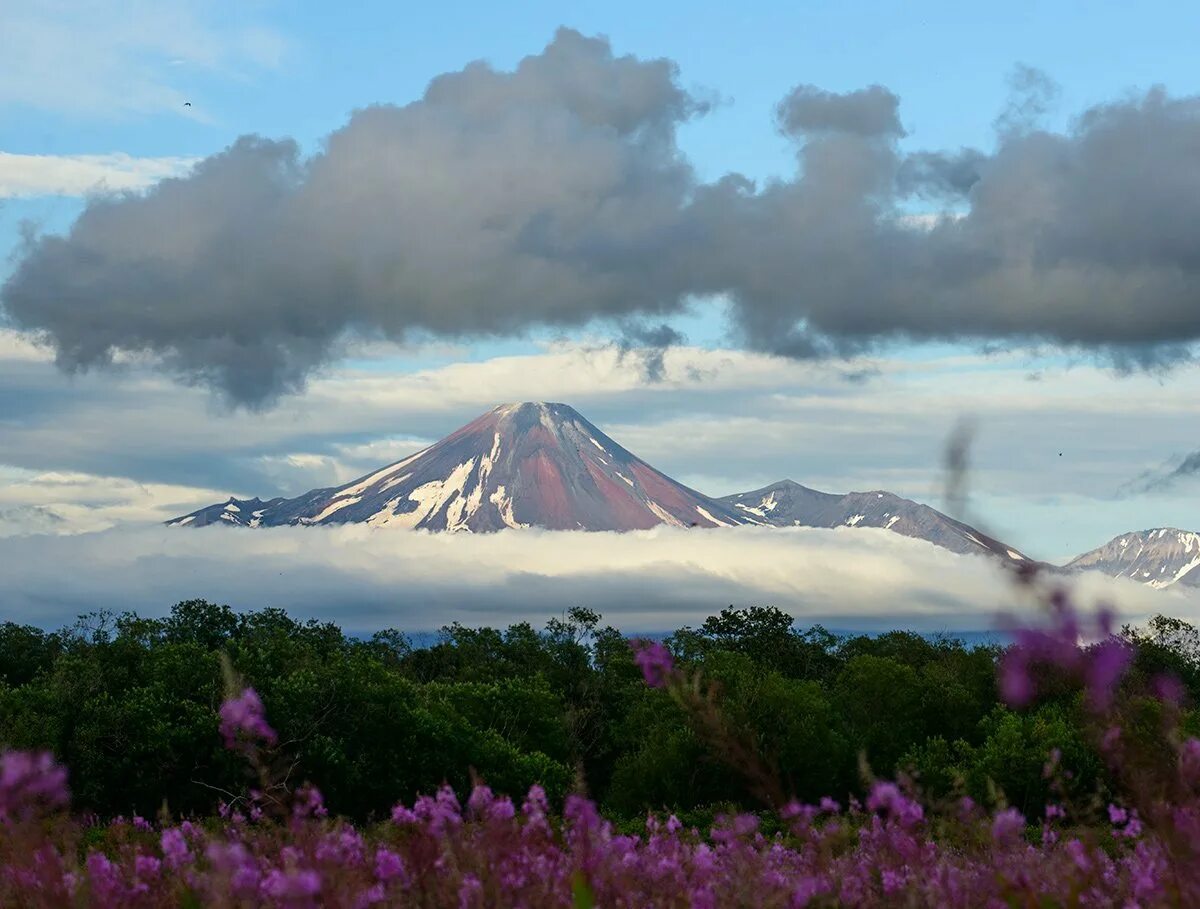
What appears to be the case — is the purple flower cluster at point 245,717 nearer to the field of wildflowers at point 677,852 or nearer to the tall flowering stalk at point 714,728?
the field of wildflowers at point 677,852

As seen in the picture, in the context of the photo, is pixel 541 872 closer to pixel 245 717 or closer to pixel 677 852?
pixel 245 717

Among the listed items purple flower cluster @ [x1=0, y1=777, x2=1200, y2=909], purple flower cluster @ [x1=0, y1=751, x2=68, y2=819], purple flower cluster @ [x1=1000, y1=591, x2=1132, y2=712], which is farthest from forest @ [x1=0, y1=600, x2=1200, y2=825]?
purple flower cluster @ [x1=1000, y1=591, x2=1132, y2=712]

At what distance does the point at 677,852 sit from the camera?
11.6 m

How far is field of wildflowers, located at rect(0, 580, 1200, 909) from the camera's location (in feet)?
21.0

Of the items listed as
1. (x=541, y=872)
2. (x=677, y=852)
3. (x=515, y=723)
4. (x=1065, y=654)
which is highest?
(x=1065, y=654)

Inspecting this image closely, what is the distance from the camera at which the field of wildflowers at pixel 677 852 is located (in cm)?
640

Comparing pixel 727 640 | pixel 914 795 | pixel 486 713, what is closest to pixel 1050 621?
pixel 914 795

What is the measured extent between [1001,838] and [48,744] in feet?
177

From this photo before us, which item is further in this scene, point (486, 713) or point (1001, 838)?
point (486, 713)

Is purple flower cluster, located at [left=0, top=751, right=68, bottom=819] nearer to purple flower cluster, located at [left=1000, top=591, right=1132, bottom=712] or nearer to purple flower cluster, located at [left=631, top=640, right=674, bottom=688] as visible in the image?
purple flower cluster, located at [left=631, top=640, right=674, bottom=688]

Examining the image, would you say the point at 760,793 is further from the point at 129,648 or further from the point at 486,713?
the point at 129,648

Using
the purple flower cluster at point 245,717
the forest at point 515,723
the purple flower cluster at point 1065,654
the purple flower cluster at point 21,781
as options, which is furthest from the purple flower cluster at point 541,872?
the forest at point 515,723

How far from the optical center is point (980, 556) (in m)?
5.66

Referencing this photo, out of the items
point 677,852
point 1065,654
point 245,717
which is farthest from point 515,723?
point 1065,654
